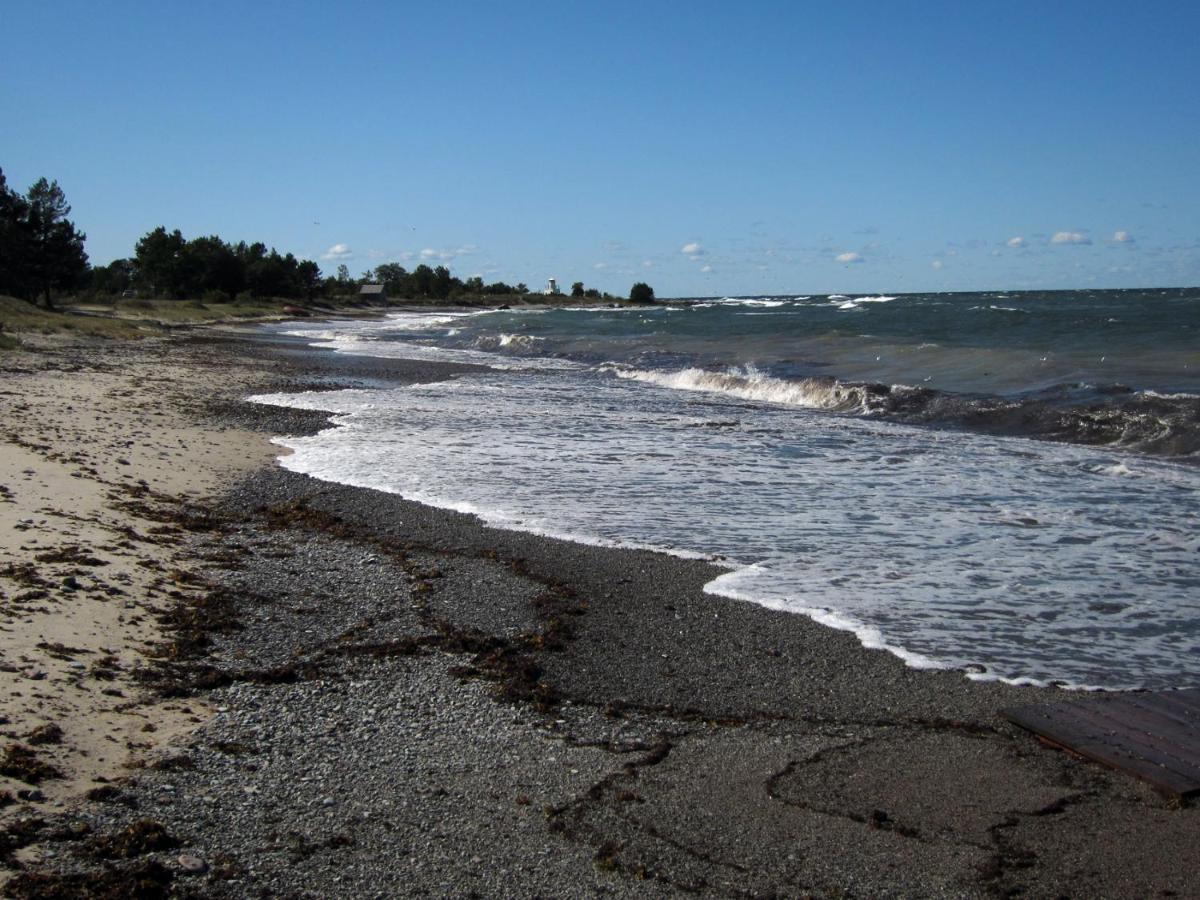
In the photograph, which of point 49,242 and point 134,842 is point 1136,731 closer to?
point 134,842

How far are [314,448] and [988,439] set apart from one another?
921 centimetres

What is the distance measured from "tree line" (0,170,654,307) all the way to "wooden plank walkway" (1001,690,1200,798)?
5465 cm

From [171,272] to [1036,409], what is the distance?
8148 centimetres

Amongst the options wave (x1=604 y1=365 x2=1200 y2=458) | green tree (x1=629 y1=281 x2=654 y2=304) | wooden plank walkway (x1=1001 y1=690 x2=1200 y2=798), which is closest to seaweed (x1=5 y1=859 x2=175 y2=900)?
wooden plank walkway (x1=1001 y1=690 x2=1200 y2=798)

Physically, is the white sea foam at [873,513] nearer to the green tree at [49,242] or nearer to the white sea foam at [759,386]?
the white sea foam at [759,386]

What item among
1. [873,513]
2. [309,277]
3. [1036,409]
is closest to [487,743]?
[873,513]

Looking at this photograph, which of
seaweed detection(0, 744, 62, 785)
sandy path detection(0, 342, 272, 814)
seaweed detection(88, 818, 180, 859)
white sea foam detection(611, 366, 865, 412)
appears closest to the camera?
seaweed detection(88, 818, 180, 859)

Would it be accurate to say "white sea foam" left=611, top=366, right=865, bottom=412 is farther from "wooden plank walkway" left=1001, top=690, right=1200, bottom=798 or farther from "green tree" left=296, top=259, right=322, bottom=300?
"green tree" left=296, top=259, right=322, bottom=300

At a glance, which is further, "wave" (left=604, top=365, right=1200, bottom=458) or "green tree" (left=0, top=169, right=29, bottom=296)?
"green tree" (left=0, top=169, right=29, bottom=296)

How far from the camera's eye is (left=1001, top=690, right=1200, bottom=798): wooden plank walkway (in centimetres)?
385

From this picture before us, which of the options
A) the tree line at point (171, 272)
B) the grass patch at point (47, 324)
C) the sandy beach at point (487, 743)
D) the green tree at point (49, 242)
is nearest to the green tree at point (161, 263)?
the tree line at point (171, 272)

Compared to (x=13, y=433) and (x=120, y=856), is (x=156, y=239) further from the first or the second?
(x=120, y=856)

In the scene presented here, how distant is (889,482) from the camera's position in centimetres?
1027

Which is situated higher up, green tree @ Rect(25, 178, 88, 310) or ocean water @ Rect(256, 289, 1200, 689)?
green tree @ Rect(25, 178, 88, 310)
